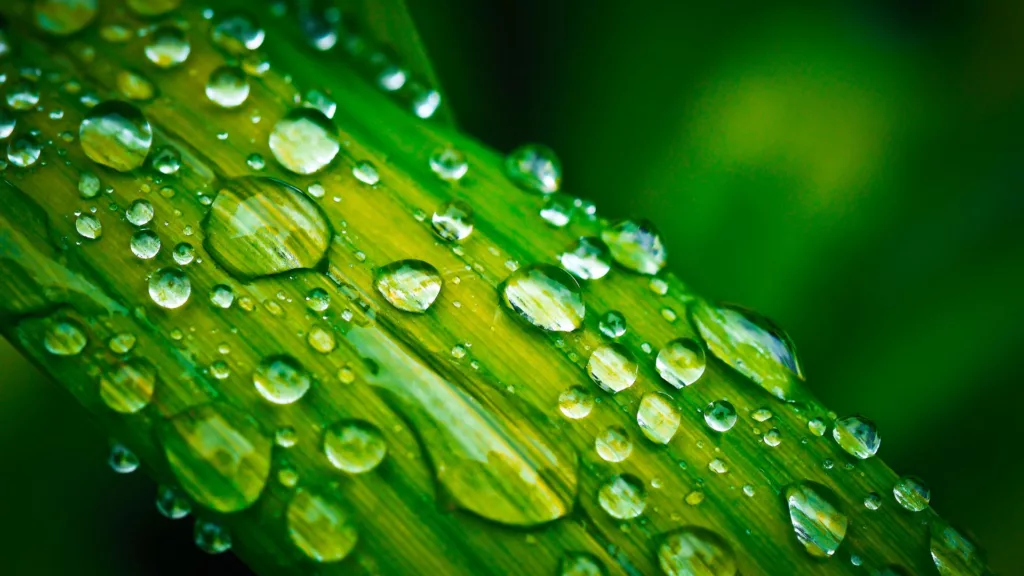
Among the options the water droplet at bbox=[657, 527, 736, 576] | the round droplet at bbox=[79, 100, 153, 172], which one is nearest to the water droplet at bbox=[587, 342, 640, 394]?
the water droplet at bbox=[657, 527, 736, 576]

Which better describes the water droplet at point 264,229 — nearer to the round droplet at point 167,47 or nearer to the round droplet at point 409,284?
the round droplet at point 409,284

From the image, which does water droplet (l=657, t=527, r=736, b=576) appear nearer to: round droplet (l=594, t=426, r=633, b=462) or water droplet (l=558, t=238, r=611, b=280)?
round droplet (l=594, t=426, r=633, b=462)

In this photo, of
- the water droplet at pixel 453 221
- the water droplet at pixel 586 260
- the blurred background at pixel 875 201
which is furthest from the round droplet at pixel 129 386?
the blurred background at pixel 875 201

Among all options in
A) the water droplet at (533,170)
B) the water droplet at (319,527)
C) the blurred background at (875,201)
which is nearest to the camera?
the water droplet at (319,527)

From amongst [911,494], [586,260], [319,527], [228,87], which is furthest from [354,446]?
[911,494]

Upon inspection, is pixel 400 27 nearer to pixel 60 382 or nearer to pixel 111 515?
pixel 60 382

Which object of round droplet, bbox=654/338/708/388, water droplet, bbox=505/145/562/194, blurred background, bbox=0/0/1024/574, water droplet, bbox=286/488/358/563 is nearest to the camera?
water droplet, bbox=286/488/358/563
